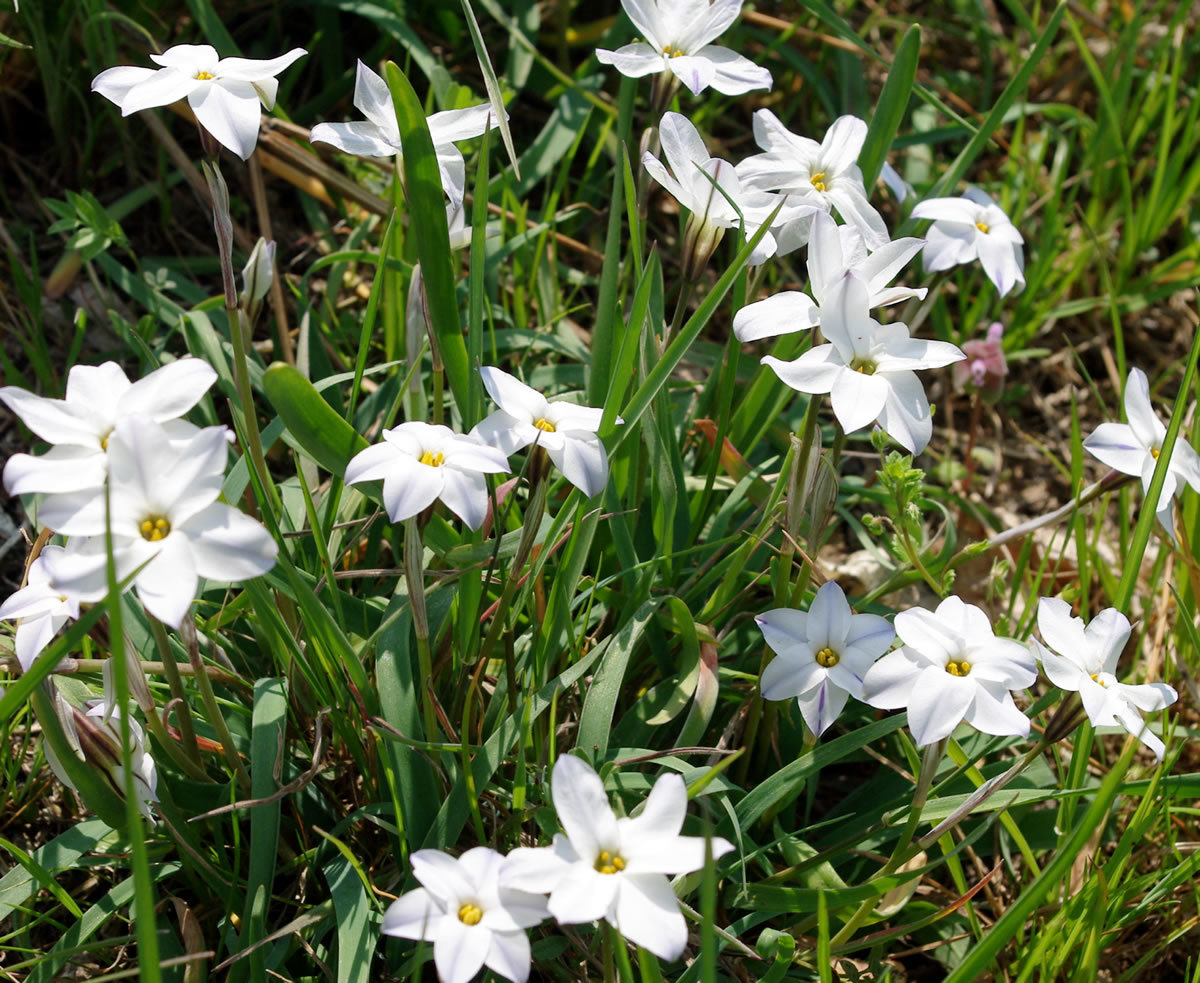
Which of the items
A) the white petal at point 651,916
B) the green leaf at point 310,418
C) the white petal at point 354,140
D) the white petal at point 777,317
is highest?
the white petal at point 354,140

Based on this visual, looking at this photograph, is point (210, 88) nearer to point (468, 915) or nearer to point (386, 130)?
point (386, 130)

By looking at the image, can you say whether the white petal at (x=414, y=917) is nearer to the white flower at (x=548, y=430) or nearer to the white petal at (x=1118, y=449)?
the white flower at (x=548, y=430)

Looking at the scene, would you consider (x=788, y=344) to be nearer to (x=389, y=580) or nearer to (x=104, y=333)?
(x=389, y=580)

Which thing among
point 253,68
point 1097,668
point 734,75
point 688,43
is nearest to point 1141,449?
point 1097,668

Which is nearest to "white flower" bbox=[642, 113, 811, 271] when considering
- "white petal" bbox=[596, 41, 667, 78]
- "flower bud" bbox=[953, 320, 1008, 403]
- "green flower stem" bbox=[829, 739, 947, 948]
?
"white petal" bbox=[596, 41, 667, 78]

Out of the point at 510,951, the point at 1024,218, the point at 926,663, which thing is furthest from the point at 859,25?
the point at 510,951

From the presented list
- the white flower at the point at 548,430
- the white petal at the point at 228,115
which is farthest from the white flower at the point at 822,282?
the white petal at the point at 228,115
